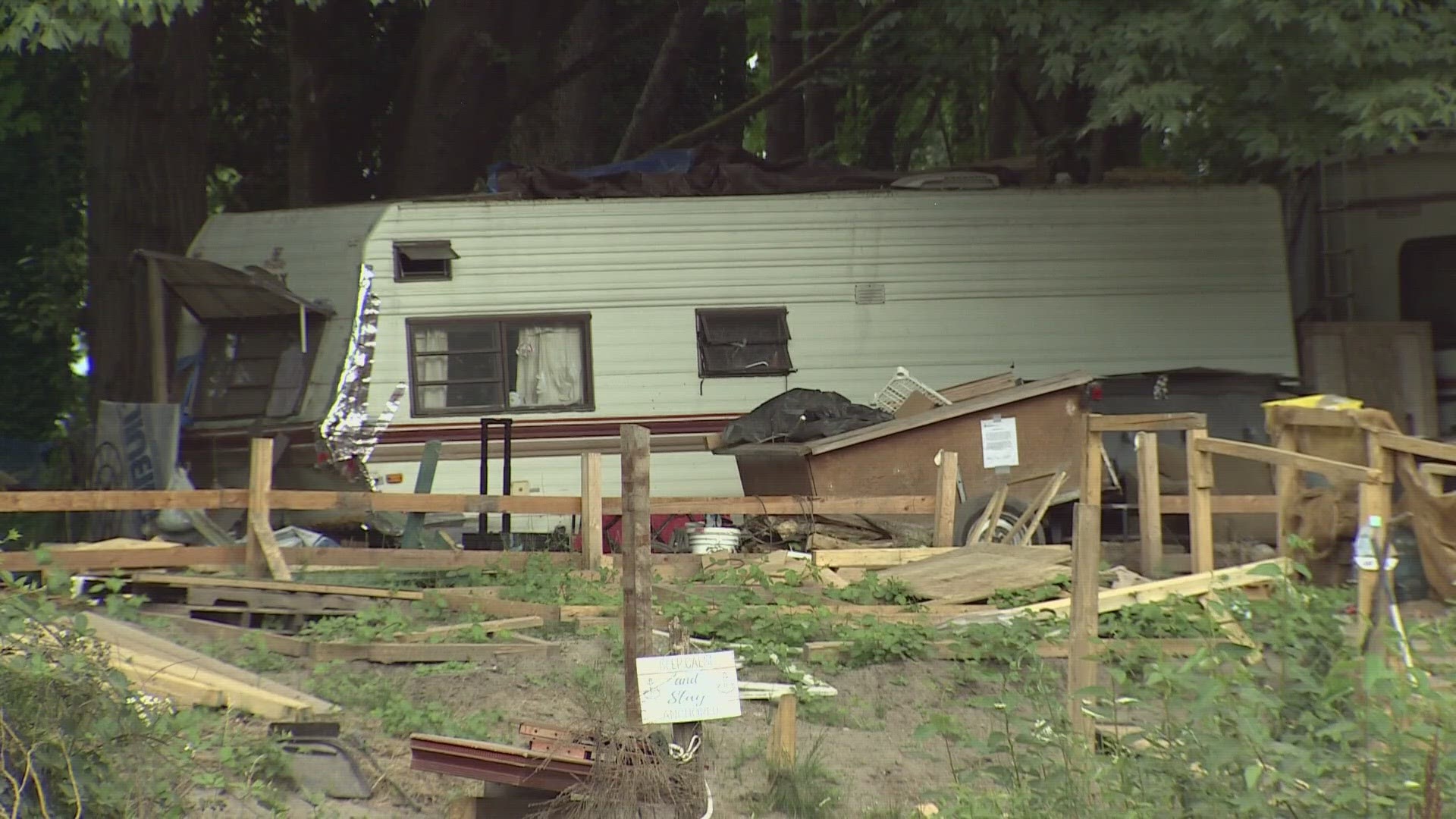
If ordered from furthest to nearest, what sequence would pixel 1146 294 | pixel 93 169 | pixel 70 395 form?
pixel 70 395
pixel 93 169
pixel 1146 294

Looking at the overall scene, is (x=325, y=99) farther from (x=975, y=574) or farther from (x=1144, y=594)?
(x=1144, y=594)

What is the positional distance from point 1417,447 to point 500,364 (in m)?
8.99

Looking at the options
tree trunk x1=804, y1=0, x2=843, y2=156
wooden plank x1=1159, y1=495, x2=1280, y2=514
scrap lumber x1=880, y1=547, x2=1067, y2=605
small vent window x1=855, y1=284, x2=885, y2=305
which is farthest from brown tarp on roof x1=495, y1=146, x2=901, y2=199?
tree trunk x1=804, y1=0, x2=843, y2=156

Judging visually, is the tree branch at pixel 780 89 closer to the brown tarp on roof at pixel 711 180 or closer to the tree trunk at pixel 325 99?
the brown tarp on roof at pixel 711 180

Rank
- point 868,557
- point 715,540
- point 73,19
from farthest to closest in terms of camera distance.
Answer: point 715,540 → point 868,557 → point 73,19

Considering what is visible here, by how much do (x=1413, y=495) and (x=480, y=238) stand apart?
8.75 metres

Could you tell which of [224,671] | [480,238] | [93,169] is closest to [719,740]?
[224,671]

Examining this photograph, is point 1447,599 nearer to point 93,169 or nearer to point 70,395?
point 93,169

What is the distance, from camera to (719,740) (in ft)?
23.4

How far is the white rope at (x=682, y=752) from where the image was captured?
557cm

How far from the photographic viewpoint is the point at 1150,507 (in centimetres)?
1054

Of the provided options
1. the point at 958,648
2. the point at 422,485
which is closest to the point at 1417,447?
the point at 958,648

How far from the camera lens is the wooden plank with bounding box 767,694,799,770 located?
662 centimetres

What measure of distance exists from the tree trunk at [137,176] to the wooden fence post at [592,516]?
680cm
